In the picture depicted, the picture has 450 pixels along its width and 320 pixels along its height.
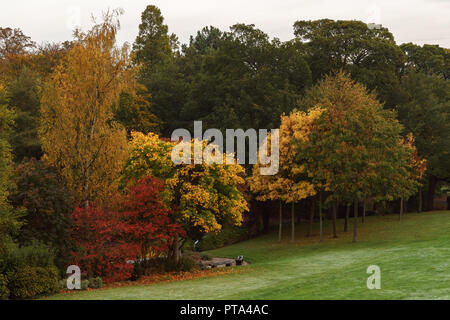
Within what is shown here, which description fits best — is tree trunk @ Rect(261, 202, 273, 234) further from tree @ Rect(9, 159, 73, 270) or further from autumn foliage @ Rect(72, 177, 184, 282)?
tree @ Rect(9, 159, 73, 270)

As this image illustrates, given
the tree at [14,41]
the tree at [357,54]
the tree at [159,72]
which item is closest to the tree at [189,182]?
the tree at [159,72]

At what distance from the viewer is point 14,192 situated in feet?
78.0

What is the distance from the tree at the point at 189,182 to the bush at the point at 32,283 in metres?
8.96

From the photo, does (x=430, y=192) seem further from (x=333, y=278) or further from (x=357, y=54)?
(x=333, y=278)

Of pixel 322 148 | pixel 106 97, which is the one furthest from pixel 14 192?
pixel 322 148

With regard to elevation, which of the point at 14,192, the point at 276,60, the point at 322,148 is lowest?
the point at 14,192

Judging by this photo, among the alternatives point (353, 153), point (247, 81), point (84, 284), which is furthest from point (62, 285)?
point (247, 81)

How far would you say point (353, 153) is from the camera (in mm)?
37000

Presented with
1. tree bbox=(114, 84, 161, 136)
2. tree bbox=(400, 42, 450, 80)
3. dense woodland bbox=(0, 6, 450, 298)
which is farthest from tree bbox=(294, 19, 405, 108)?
tree bbox=(114, 84, 161, 136)

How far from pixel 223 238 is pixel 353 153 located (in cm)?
1881

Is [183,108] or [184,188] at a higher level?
[183,108]

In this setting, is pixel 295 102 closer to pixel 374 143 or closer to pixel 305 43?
pixel 305 43

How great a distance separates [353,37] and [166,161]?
38425mm

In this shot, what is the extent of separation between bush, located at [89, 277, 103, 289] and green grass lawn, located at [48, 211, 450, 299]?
199cm
